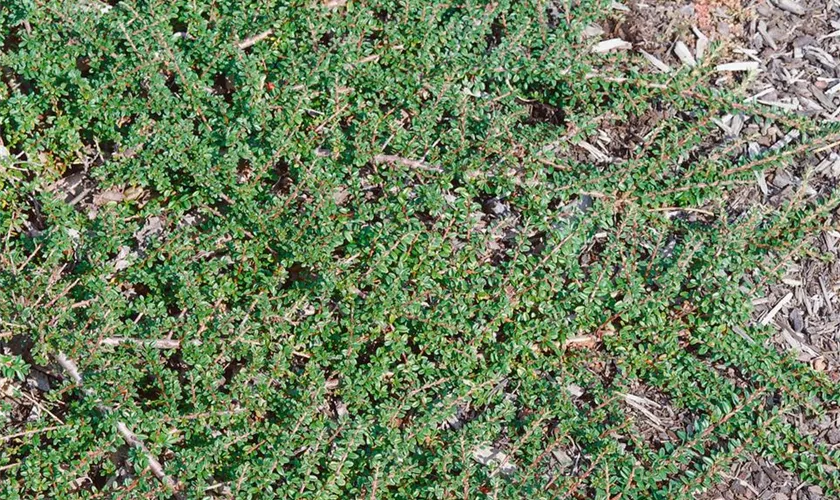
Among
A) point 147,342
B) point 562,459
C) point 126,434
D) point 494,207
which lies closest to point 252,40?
point 494,207

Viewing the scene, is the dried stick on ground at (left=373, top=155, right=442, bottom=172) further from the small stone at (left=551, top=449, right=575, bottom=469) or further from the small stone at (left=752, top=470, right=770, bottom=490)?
the small stone at (left=752, top=470, right=770, bottom=490)

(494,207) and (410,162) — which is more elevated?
(410,162)

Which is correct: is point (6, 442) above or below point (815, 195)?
above

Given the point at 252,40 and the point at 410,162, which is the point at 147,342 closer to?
the point at 410,162

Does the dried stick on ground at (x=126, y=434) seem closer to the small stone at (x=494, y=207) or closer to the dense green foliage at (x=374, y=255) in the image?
the dense green foliage at (x=374, y=255)

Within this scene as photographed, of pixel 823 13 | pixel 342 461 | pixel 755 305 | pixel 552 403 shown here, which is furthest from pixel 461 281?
pixel 823 13

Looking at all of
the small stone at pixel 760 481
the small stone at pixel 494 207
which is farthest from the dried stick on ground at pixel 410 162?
the small stone at pixel 760 481

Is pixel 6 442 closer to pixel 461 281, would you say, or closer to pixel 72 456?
pixel 72 456
